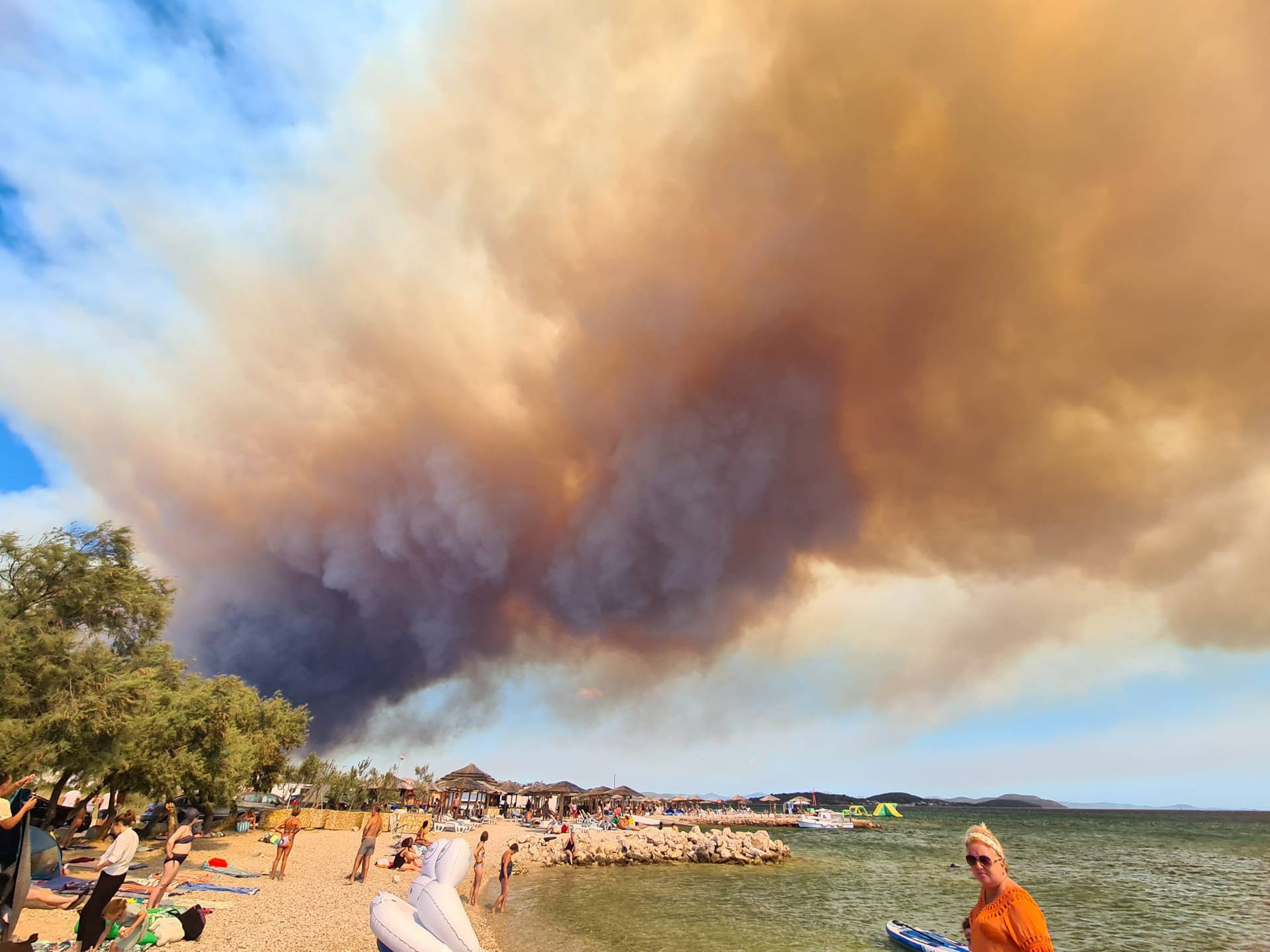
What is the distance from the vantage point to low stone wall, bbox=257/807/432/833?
39844mm

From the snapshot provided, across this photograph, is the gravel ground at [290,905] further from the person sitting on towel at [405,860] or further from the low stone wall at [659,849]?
→ the low stone wall at [659,849]

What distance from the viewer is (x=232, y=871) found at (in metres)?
21.3

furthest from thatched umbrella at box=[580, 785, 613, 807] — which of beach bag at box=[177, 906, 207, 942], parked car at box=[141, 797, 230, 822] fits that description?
beach bag at box=[177, 906, 207, 942]

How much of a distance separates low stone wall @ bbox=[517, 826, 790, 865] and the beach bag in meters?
27.2

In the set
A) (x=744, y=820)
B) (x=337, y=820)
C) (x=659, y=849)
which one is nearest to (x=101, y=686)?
(x=337, y=820)

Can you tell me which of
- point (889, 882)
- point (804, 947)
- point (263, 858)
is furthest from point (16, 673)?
point (889, 882)

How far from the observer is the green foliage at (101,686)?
1662 centimetres

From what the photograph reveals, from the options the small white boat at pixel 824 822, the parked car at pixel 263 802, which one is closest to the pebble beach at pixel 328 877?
the parked car at pixel 263 802

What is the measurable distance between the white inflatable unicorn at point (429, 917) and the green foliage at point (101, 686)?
63.1 ft

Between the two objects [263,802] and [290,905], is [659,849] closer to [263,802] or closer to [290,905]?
[290,905]

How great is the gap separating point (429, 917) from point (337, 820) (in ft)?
161

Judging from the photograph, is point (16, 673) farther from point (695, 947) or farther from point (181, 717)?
point (695, 947)

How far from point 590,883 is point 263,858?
15571 millimetres

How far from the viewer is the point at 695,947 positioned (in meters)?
18.3
